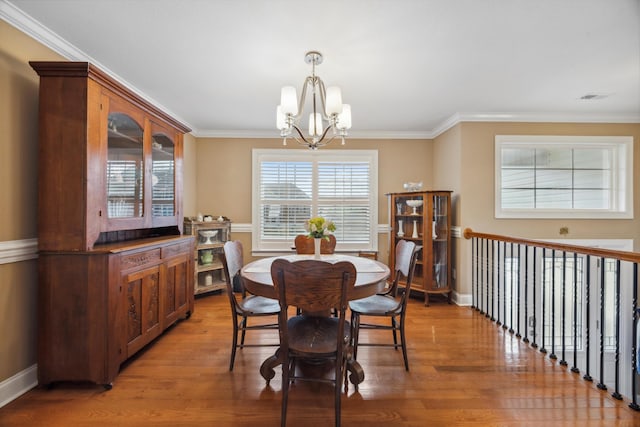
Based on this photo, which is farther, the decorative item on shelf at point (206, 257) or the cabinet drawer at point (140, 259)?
the decorative item on shelf at point (206, 257)

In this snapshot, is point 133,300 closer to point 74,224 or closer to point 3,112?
point 74,224

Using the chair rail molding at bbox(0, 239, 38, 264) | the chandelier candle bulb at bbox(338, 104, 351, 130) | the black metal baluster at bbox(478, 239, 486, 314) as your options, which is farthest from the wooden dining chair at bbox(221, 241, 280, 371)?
the black metal baluster at bbox(478, 239, 486, 314)

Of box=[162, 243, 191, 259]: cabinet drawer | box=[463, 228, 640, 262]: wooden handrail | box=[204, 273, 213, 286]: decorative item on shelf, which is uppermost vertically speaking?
box=[463, 228, 640, 262]: wooden handrail

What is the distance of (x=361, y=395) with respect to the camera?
194 cm

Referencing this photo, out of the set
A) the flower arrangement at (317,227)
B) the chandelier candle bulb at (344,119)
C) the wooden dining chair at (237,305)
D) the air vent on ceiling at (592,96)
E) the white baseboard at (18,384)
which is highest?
the air vent on ceiling at (592,96)

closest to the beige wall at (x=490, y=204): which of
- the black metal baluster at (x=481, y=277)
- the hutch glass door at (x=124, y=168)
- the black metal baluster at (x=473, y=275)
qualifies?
the black metal baluster at (x=473, y=275)

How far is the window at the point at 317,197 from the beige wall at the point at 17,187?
2.82 m

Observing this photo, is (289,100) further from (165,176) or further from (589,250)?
(589,250)

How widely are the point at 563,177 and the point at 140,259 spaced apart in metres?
5.21

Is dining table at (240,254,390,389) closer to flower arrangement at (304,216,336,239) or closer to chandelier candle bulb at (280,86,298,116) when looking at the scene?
flower arrangement at (304,216,336,239)

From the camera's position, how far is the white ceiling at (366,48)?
188 cm

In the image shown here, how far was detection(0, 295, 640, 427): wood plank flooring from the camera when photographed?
1.73 meters

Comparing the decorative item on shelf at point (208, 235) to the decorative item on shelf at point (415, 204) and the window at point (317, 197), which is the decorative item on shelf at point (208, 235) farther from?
the decorative item on shelf at point (415, 204)

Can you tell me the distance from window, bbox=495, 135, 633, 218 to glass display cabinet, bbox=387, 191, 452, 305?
72 cm
